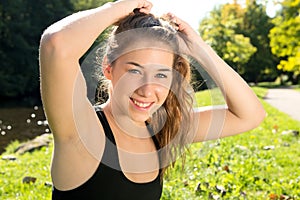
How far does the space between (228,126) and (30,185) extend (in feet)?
10.1

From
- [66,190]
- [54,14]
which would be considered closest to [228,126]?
[66,190]

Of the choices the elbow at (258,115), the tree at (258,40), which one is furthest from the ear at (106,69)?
the tree at (258,40)

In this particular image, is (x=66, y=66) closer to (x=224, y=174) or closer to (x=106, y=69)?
(x=106, y=69)

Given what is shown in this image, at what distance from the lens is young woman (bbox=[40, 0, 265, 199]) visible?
145cm

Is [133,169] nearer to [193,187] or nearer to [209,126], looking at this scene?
[209,126]

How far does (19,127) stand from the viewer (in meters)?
15.2

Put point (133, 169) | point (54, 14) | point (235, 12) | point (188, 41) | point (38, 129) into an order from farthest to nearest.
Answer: point (235, 12), point (54, 14), point (38, 129), point (188, 41), point (133, 169)

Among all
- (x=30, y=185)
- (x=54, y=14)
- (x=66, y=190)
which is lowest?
(x=54, y=14)

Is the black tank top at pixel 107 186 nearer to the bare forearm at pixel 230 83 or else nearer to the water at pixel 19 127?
the bare forearm at pixel 230 83

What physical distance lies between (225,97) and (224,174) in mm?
2624

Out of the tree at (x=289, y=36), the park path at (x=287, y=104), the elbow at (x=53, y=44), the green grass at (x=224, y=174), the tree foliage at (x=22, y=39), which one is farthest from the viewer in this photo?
the tree foliage at (x=22, y=39)

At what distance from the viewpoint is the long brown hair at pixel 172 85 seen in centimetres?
178

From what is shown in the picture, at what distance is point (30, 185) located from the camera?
4.76 metres

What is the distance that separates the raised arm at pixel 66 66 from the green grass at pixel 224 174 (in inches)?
62.5
